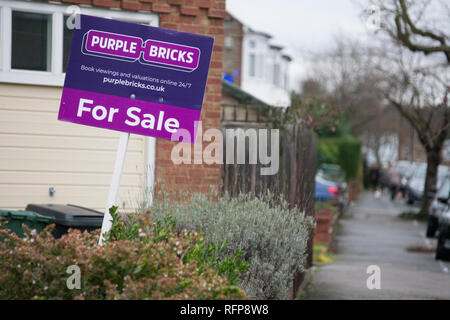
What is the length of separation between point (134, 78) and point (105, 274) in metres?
1.56

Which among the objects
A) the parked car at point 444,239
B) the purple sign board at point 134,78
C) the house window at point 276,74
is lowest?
the parked car at point 444,239

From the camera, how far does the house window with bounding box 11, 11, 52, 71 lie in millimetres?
7469

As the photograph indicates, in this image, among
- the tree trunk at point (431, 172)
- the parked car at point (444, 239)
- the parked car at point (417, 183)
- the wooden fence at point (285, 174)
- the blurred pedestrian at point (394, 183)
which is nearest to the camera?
the wooden fence at point (285, 174)

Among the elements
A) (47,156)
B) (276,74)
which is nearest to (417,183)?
(276,74)

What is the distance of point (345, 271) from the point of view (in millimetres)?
10250

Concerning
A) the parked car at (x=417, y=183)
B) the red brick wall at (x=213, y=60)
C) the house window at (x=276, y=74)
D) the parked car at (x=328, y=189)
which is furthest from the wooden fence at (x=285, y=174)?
the house window at (x=276, y=74)

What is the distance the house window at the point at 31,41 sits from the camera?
7.47m

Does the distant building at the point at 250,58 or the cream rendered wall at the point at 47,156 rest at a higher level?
the distant building at the point at 250,58

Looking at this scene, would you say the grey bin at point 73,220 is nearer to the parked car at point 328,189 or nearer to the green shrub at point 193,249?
the green shrub at point 193,249

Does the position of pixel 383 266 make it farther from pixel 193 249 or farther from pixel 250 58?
pixel 250 58

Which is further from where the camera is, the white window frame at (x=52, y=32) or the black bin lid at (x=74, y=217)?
the white window frame at (x=52, y=32)

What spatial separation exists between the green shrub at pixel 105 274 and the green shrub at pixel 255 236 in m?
1.25
